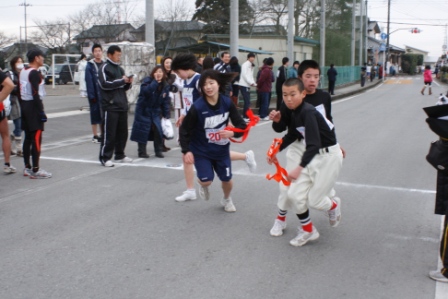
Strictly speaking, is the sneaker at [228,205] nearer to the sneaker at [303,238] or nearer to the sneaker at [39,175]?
the sneaker at [303,238]

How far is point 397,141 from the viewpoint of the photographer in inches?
438

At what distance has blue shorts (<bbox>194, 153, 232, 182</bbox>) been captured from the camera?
18.5 feet

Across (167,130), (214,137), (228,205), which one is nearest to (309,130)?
(214,137)

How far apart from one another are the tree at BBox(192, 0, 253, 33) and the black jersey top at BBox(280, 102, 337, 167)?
4665cm

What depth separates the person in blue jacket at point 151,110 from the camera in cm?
907

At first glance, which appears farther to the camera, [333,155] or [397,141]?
[397,141]

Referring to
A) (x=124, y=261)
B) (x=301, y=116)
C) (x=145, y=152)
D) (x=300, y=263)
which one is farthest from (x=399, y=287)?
(x=145, y=152)

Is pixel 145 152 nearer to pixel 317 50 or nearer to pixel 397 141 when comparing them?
pixel 397 141

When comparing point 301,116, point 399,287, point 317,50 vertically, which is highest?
point 317,50

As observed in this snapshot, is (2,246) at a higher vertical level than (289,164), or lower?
lower

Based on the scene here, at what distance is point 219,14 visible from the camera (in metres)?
50.4

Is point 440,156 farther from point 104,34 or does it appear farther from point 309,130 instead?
point 104,34

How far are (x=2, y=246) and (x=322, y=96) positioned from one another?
328 centimetres

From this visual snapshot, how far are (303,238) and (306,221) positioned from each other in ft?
0.55
